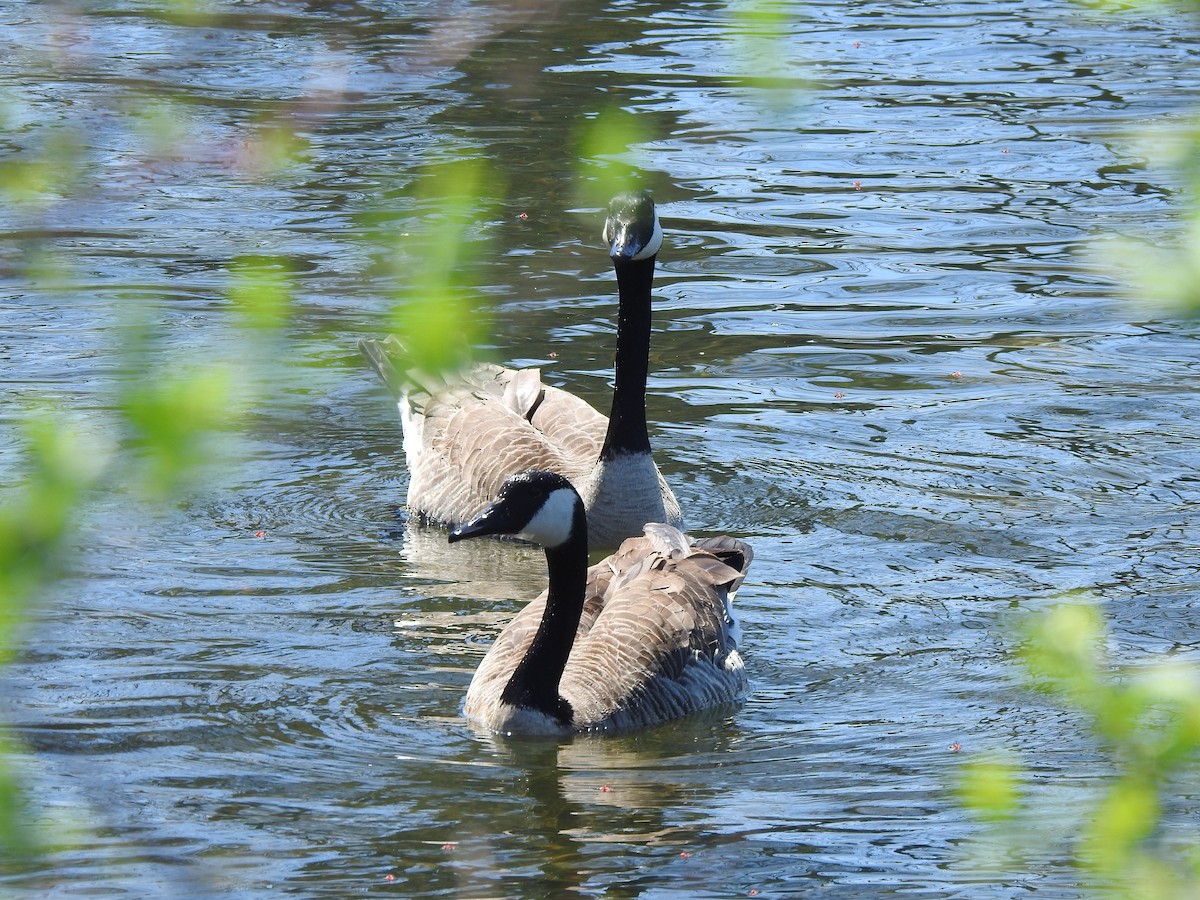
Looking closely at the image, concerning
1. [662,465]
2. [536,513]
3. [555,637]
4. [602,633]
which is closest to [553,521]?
[536,513]

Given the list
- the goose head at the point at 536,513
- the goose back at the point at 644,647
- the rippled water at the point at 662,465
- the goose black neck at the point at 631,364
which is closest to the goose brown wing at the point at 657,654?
the goose back at the point at 644,647

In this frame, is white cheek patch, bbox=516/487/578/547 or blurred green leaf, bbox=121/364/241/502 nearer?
blurred green leaf, bbox=121/364/241/502

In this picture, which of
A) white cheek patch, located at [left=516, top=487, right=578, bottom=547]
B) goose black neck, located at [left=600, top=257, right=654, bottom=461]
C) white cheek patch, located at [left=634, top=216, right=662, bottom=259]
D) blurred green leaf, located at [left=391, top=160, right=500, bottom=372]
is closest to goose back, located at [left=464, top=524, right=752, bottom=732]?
white cheek patch, located at [left=516, top=487, right=578, bottom=547]

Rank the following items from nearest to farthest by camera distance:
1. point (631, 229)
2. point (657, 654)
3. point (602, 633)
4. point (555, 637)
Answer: point (555, 637)
point (657, 654)
point (602, 633)
point (631, 229)

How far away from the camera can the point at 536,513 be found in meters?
8.33

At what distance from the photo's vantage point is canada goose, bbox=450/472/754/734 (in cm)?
830

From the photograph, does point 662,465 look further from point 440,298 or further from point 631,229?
point 440,298

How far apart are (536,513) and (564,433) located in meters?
3.78

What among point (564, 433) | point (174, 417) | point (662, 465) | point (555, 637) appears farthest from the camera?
point (662, 465)

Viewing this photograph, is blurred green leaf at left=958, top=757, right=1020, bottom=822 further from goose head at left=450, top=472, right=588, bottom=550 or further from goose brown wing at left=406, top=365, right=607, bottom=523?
goose brown wing at left=406, top=365, right=607, bottom=523

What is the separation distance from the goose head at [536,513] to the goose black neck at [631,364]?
8.37 ft

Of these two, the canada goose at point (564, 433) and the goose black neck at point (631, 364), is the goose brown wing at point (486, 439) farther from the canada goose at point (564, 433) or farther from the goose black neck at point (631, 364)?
the goose black neck at point (631, 364)

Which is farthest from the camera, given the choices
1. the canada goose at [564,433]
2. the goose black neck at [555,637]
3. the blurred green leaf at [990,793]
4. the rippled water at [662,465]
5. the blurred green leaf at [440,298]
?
the canada goose at [564,433]

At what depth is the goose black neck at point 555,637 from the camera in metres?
8.26
